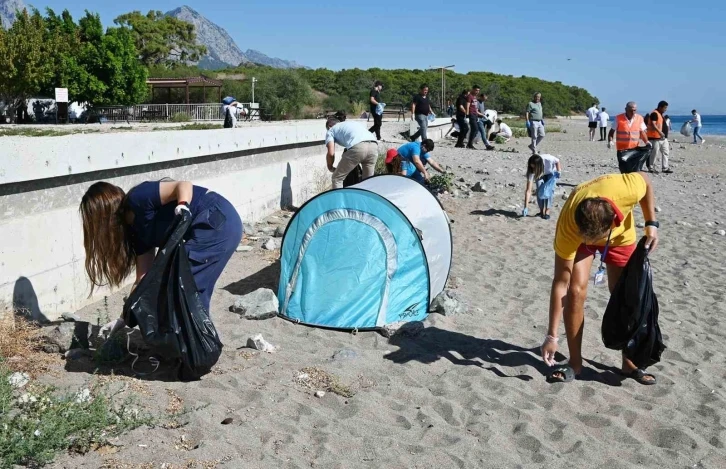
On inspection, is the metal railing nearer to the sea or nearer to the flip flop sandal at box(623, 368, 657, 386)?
the flip flop sandal at box(623, 368, 657, 386)

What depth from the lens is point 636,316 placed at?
16.4ft

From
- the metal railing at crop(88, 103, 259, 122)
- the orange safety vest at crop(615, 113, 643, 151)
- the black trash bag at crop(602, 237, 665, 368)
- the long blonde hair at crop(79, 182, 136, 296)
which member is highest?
the metal railing at crop(88, 103, 259, 122)

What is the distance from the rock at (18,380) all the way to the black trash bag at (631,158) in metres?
10.1

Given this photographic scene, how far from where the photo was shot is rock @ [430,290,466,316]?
6.63 m

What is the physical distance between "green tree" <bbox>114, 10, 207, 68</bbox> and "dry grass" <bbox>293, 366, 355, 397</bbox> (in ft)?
241

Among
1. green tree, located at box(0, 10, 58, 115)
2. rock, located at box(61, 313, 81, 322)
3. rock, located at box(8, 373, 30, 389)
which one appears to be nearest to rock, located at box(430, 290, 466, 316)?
rock, located at box(61, 313, 81, 322)

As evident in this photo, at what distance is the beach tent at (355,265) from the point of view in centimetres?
622

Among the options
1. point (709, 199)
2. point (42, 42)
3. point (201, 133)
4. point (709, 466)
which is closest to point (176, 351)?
point (709, 466)

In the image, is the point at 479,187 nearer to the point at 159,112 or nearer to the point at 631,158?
the point at 631,158

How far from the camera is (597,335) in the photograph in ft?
20.7

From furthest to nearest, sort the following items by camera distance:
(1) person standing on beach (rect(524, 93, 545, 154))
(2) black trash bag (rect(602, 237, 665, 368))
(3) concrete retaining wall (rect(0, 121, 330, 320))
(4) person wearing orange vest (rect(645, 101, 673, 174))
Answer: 1. (1) person standing on beach (rect(524, 93, 545, 154))
2. (4) person wearing orange vest (rect(645, 101, 673, 174))
3. (3) concrete retaining wall (rect(0, 121, 330, 320))
4. (2) black trash bag (rect(602, 237, 665, 368))

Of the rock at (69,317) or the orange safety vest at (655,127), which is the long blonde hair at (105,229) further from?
the orange safety vest at (655,127)

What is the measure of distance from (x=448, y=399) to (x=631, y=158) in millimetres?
9088

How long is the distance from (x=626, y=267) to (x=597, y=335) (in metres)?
1.48
